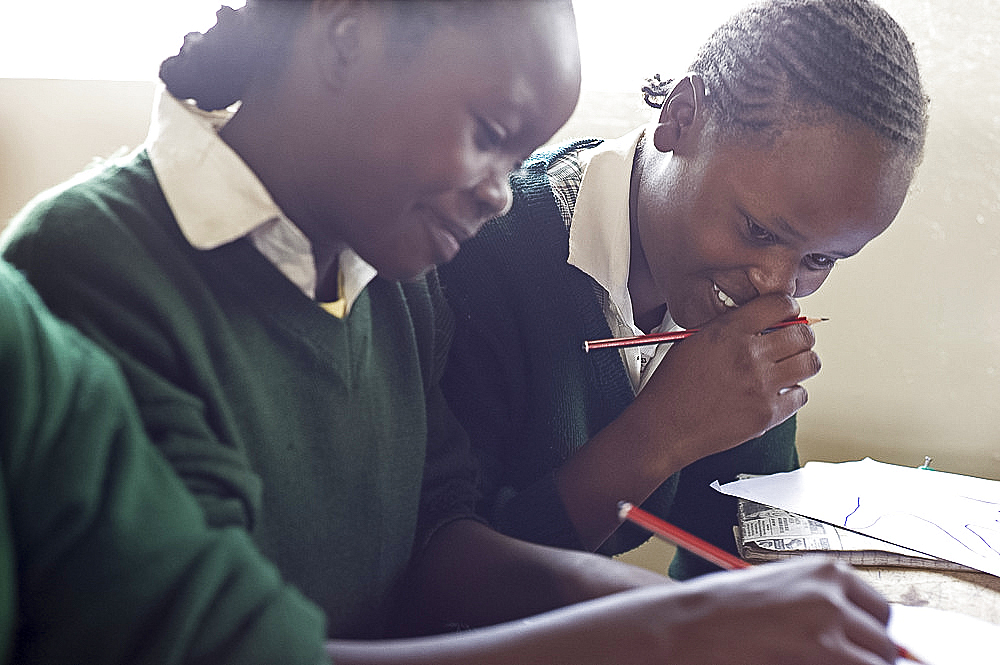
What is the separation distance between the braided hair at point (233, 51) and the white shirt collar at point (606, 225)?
38 cm

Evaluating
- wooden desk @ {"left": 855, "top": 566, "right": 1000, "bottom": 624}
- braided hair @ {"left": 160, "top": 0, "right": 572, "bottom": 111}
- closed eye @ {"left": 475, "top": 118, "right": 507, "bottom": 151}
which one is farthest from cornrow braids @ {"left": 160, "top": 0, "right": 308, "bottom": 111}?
wooden desk @ {"left": 855, "top": 566, "right": 1000, "bottom": 624}

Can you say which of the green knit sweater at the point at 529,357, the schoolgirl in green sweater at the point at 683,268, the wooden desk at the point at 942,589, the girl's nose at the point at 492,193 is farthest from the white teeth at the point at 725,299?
the girl's nose at the point at 492,193

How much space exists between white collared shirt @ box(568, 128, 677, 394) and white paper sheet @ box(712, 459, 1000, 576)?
162mm

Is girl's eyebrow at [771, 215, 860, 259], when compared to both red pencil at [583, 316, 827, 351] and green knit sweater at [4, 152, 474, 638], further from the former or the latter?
green knit sweater at [4, 152, 474, 638]

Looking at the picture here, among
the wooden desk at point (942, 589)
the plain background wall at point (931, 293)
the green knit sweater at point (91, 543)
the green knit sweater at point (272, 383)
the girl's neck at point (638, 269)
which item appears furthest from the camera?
the plain background wall at point (931, 293)

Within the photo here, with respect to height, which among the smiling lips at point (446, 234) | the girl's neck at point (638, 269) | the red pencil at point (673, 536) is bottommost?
the red pencil at point (673, 536)

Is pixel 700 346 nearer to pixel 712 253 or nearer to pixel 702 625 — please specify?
pixel 712 253

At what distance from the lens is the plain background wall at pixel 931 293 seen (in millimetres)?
1481

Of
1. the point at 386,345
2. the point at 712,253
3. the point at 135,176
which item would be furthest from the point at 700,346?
the point at 135,176

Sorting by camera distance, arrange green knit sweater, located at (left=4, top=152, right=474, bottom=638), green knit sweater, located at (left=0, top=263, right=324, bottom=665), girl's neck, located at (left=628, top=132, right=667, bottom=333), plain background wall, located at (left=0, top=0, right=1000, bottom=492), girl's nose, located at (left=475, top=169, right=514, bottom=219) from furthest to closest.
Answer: plain background wall, located at (left=0, top=0, right=1000, bottom=492), girl's neck, located at (left=628, top=132, right=667, bottom=333), girl's nose, located at (left=475, top=169, right=514, bottom=219), green knit sweater, located at (left=4, top=152, right=474, bottom=638), green knit sweater, located at (left=0, top=263, right=324, bottom=665)

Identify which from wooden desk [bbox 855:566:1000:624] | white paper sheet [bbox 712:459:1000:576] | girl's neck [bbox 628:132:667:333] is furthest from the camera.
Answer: girl's neck [bbox 628:132:667:333]

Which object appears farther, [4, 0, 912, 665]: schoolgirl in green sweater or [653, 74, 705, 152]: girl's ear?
[653, 74, 705, 152]: girl's ear

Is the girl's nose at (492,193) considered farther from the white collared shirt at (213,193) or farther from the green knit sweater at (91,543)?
the green knit sweater at (91,543)

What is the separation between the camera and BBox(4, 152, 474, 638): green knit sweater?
1.52ft
